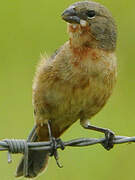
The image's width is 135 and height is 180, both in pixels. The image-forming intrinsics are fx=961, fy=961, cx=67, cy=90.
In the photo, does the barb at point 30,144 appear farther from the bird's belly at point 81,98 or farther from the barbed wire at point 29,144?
the bird's belly at point 81,98

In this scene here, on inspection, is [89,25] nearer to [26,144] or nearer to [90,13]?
[90,13]

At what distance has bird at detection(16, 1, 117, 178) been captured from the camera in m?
10.0

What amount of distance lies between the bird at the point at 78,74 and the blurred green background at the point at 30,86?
1.42 m

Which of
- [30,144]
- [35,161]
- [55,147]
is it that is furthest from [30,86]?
[30,144]

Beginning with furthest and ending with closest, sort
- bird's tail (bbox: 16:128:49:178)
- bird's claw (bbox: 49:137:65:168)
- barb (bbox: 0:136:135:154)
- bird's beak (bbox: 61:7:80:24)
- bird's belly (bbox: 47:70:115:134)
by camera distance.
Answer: bird's tail (bbox: 16:128:49:178) → bird's beak (bbox: 61:7:80:24) → bird's belly (bbox: 47:70:115:134) → bird's claw (bbox: 49:137:65:168) → barb (bbox: 0:136:135:154)

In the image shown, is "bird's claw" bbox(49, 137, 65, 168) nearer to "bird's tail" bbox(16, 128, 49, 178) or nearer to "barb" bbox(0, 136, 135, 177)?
"barb" bbox(0, 136, 135, 177)

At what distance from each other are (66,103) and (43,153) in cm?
88

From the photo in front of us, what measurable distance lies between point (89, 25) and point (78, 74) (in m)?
0.59

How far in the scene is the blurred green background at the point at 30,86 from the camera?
1186 cm

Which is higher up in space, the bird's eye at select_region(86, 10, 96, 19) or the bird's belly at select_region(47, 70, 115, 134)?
the bird's eye at select_region(86, 10, 96, 19)

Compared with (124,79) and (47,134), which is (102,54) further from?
(124,79)

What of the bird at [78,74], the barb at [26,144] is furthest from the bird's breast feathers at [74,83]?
the barb at [26,144]

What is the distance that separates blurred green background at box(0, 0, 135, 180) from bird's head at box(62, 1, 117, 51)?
1395mm

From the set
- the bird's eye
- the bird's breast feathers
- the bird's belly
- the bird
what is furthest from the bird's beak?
the bird's belly
